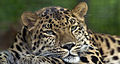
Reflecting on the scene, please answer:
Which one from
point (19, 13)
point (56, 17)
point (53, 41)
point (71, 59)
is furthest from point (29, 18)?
point (19, 13)

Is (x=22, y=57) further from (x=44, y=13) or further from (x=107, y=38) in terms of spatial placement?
(x=107, y=38)

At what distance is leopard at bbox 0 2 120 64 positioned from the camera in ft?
19.9

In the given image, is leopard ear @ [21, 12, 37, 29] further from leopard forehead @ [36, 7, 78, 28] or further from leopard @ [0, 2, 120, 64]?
leopard forehead @ [36, 7, 78, 28]

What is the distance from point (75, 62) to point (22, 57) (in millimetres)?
901

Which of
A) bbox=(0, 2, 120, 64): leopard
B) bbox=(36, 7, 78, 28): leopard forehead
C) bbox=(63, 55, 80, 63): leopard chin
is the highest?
bbox=(36, 7, 78, 28): leopard forehead

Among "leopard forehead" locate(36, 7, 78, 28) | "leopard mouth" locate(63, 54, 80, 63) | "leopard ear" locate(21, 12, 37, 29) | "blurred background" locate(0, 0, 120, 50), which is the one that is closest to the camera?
"leopard mouth" locate(63, 54, 80, 63)

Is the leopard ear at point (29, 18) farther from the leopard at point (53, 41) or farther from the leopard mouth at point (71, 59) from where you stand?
the leopard mouth at point (71, 59)

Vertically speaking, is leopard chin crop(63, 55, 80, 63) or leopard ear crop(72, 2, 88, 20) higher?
leopard ear crop(72, 2, 88, 20)

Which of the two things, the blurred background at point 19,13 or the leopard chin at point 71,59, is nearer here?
the leopard chin at point 71,59

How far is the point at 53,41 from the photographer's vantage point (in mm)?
6223

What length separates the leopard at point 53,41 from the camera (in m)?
6.05

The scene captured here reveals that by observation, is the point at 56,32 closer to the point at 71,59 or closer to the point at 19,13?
the point at 71,59

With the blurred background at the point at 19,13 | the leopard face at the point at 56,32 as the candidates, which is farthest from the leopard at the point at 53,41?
the blurred background at the point at 19,13

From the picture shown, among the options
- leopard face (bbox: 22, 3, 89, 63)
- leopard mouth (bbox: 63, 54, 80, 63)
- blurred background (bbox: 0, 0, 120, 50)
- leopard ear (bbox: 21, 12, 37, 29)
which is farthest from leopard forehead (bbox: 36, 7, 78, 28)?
blurred background (bbox: 0, 0, 120, 50)
